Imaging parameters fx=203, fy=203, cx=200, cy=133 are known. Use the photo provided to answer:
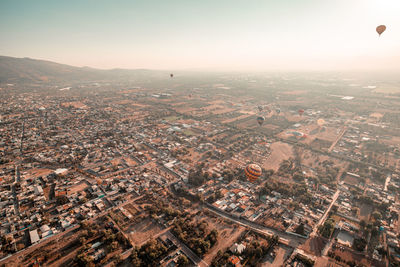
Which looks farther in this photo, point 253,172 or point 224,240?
point 253,172

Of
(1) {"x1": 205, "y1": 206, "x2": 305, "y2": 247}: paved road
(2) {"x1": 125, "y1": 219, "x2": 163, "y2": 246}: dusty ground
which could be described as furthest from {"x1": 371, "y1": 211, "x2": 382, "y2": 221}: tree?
(2) {"x1": 125, "y1": 219, "x2": 163, "y2": 246}: dusty ground

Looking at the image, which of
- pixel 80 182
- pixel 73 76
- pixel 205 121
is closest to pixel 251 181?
pixel 80 182

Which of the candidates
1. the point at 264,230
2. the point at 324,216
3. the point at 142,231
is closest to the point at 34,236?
the point at 142,231

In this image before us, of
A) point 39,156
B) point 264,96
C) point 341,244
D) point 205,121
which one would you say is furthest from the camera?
point 264,96

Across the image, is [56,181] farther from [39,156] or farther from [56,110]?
[56,110]

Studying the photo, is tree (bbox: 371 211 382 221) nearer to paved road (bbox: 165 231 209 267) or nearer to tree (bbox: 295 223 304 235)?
tree (bbox: 295 223 304 235)

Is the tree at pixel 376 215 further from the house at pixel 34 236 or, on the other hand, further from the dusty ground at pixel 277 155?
the house at pixel 34 236

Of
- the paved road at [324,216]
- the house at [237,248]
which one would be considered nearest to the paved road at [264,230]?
the paved road at [324,216]

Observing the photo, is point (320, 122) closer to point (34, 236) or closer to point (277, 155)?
point (277, 155)
